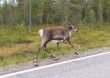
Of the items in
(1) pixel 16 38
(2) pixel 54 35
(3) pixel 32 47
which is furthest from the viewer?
(1) pixel 16 38

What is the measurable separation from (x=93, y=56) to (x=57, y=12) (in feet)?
189

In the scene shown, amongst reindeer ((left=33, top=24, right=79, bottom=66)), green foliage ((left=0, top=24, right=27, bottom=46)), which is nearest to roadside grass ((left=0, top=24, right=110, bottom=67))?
green foliage ((left=0, top=24, right=27, bottom=46))

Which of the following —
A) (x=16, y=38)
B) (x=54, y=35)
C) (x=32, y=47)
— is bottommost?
(x=16, y=38)

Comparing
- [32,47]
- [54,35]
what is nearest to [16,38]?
[32,47]

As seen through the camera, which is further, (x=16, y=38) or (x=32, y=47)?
(x=16, y=38)

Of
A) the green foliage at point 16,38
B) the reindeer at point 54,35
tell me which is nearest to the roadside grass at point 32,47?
the green foliage at point 16,38

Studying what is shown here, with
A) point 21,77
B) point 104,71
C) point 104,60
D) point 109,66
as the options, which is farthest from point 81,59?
point 21,77

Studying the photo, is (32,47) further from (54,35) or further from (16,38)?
(16,38)

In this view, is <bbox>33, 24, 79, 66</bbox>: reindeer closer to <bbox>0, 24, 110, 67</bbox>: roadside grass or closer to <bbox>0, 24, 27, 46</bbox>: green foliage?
<bbox>0, 24, 110, 67</bbox>: roadside grass

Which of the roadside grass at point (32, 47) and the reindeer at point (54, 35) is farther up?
the reindeer at point (54, 35)

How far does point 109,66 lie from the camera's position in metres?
7.58

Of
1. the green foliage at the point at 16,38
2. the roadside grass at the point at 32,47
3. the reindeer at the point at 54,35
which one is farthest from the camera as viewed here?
the green foliage at the point at 16,38

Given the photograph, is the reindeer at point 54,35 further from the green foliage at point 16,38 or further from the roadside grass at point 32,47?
the green foliage at point 16,38

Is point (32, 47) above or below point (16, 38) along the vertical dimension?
above
